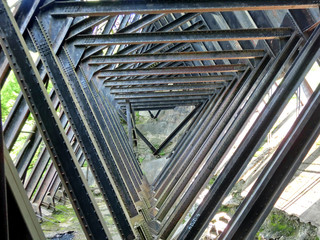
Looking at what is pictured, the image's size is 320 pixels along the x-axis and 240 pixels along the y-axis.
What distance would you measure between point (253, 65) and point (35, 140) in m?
5.43

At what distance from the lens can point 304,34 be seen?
7383 mm

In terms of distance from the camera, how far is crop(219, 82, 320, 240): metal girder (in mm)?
3969

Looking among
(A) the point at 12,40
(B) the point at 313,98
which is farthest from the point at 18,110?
(B) the point at 313,98

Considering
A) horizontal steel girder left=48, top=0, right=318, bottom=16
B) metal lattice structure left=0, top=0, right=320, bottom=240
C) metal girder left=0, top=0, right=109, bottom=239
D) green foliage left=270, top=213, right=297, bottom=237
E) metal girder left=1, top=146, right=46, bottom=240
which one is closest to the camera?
metal girder left=1, top=146, right=46, bottom=240

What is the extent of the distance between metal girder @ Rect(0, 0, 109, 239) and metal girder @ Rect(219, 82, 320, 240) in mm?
1438

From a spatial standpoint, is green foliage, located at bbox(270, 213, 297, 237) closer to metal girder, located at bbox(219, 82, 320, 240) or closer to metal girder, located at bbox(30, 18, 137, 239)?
metal girder, located at bbox(30, 18, 137, 239)

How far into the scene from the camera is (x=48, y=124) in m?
4.24

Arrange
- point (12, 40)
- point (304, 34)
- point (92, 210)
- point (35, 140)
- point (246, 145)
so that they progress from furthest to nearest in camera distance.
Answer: point (35, 140), point (304, 34), point (246, 145), point (92, 210), point (12, 40)

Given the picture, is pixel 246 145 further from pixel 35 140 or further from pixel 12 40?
pixel 35 140

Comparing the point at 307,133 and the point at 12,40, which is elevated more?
the point at 307,133

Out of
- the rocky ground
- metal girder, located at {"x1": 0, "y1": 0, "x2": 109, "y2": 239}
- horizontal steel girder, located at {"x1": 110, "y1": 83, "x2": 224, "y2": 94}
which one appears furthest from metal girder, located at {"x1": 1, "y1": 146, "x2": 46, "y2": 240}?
horizontal steel girder, located at {"x1": 110, "y1": 83, "x2": 224, "y2": 94}

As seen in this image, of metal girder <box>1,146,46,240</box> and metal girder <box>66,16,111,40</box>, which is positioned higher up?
metal girder <box>66,16,111,40</box>

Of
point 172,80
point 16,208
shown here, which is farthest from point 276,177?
point 172,80

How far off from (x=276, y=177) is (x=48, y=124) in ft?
7.30
